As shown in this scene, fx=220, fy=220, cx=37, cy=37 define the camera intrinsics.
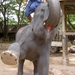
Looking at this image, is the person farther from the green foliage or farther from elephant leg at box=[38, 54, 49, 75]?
the green foliage

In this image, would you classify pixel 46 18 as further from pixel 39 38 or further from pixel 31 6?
pixel 31 6

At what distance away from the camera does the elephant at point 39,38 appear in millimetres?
2551

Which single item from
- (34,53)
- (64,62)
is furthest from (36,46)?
(64,62)

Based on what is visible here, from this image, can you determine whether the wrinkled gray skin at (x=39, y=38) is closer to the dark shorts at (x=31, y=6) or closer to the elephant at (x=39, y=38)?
the elephant at (x=39, y=38)

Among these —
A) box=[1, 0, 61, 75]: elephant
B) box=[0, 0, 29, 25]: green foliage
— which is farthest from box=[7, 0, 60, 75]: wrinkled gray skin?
box=[0, 0, 29, 25]: green foliage

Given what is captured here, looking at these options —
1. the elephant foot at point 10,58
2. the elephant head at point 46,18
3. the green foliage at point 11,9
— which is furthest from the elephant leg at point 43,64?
the green foliage at point 11,9

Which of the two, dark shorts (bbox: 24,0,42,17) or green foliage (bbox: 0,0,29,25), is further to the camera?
green foliage (bbox: 0,0,29,25)

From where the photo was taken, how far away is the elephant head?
2.52m

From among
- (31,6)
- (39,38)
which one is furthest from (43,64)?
(31,6)

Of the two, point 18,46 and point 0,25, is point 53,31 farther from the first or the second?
point 0,25

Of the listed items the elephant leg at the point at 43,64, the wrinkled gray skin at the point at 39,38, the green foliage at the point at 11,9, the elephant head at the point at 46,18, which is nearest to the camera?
the elephant head at the point at 46,18

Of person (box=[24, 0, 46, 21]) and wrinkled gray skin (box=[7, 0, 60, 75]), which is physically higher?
person (box=[24, 0, 46, 21])

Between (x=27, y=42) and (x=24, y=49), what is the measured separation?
0.34 ft

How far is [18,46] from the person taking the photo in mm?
2826
